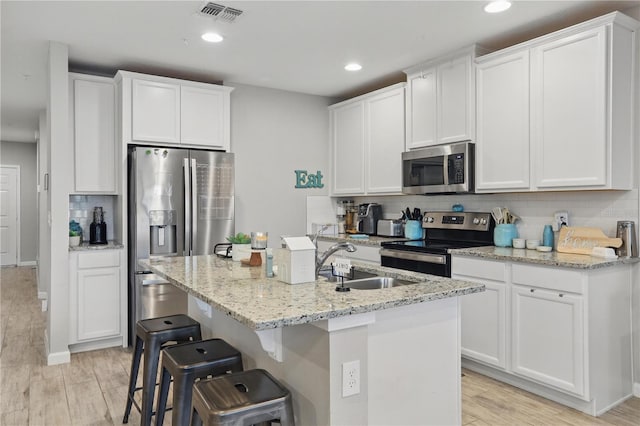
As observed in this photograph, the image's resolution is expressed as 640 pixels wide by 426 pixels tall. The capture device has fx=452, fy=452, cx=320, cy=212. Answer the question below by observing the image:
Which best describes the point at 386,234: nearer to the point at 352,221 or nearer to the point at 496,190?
the point at 352,221

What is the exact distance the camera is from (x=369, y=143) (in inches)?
191

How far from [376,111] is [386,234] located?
4.26 ft

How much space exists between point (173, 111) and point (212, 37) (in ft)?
3.18

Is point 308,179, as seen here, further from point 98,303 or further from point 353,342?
point 353,342

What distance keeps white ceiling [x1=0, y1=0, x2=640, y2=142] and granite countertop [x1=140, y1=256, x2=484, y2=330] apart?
5.87 ft

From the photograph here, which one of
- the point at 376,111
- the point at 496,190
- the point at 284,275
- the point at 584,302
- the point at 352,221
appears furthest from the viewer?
the point at 352,221

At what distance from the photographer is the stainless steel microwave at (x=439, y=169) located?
12.2 ft

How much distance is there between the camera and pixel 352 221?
544 cm

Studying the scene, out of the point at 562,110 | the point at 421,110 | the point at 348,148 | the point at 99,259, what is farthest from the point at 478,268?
the point at 99,259

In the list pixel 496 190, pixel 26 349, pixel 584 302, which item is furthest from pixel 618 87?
pixel 26 349

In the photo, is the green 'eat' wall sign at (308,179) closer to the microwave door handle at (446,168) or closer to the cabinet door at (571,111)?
the microwave door handle at (446,168)

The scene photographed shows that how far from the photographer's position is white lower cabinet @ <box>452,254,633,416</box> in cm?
273

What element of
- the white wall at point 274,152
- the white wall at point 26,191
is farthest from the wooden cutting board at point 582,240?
the white wall at point 26,191

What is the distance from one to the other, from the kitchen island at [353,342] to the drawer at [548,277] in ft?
3.54
